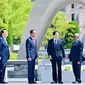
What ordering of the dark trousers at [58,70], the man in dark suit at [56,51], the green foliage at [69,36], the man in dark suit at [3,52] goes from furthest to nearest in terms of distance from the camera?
1. the green foliage at [69,36]
2. the dark trousers at [58,70]
3. the man in dark suit at [56,51]
4. the man in dark suit at [3,52]

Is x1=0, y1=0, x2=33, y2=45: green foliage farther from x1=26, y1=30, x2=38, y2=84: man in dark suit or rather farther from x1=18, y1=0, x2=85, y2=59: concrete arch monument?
x1=26, y1=30, x2=38, y2=84: man in dark suit

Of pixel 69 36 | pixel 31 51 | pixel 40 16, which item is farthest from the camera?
pixel 69 36

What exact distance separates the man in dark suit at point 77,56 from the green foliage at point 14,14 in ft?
68.7

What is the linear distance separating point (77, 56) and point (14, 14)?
942 inches

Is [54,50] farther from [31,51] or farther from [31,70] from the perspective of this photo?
[31,70]

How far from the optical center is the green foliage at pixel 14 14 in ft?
121

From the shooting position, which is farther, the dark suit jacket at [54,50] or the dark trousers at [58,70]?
the dark trousers at [58,70]

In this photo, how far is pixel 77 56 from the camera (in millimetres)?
15711

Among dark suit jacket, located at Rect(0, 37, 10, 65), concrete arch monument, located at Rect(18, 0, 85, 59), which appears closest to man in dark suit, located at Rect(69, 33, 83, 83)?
dark suit jacket, located at Rect(0, 37, 10, 65)

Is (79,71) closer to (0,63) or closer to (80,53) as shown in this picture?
(80,53)

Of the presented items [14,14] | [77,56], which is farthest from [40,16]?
[14,14]

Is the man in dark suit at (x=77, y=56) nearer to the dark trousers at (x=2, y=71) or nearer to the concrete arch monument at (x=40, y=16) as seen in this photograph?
the dark trousers at (x=2, y=71)

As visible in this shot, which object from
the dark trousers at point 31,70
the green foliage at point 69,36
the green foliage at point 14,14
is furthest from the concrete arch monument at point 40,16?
the green foliage at point 69,36

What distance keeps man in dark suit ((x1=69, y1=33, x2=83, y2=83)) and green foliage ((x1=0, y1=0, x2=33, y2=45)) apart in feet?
68.7
